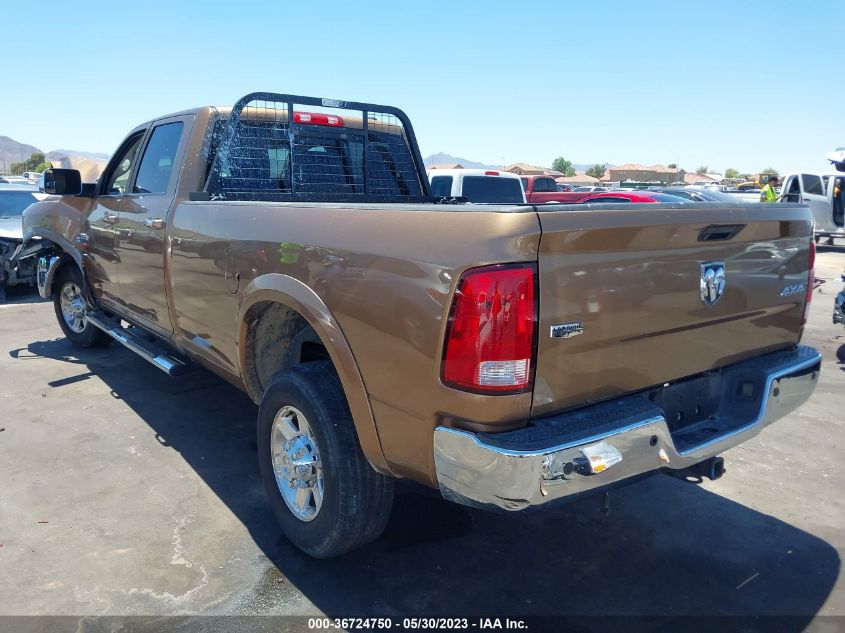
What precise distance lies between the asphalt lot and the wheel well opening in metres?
0.77

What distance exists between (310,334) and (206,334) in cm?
97

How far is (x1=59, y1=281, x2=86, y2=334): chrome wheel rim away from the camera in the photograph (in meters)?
6.39

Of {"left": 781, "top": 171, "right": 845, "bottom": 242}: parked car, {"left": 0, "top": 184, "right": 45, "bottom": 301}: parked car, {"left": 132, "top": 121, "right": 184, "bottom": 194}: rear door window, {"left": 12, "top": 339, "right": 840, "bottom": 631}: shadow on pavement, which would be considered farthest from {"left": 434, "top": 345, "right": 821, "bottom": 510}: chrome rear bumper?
{"left": 781, "top": 171, "right": 845, "bottom": 242}: parked car

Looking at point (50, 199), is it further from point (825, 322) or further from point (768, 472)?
point (825, 322)

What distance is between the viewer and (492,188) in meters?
11.9

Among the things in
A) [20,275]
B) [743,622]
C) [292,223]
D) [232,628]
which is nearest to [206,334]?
[292,223]

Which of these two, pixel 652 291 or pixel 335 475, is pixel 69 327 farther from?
pixel 652 291

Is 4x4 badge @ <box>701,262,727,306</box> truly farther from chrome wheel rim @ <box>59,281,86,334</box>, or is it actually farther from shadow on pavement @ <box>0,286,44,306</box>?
shadow on pavement @ <box>0,286,44,306</box>

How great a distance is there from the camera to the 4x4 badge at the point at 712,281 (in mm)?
2648

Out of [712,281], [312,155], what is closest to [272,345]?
[312,155]

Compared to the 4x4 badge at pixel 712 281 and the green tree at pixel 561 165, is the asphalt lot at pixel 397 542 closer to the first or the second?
the 4x4 badge at pixel 712 281

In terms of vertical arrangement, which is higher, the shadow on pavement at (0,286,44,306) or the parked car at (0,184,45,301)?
the parked car at (0,184,45,301)

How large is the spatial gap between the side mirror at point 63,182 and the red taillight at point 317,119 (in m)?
2.13

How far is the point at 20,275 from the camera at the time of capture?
32.5ft
